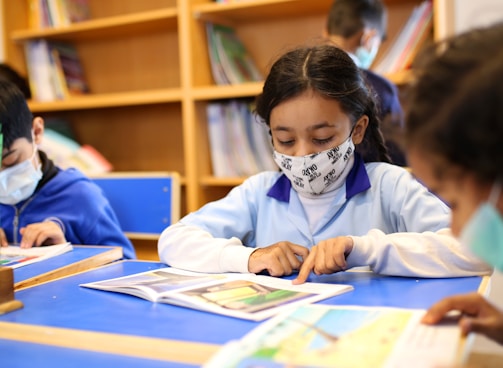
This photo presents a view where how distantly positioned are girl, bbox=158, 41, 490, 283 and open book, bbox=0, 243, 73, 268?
0.90ft

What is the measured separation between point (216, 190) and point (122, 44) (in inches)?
38.6

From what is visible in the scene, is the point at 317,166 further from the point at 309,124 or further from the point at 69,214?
the point at 69,214

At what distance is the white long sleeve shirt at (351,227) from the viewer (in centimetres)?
99

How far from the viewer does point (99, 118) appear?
10.1 feet

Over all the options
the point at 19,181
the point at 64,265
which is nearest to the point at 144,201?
the point at 19,181

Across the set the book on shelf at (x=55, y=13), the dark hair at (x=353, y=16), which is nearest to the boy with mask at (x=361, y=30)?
the dark hair at (x=353, y=16)

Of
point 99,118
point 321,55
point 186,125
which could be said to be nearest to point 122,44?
point 99,118

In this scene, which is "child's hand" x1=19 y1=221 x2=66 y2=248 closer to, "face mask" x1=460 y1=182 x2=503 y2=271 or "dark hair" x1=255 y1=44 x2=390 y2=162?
"dark hair" x1=255 y1=44 x2=390 y2=162

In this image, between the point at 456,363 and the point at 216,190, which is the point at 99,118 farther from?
the point at 456,363

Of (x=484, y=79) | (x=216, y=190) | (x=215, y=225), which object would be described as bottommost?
(x=216, y=190)

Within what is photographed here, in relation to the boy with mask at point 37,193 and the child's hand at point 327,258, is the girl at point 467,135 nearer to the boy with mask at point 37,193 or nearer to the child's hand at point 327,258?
the child's hand at point 327,258

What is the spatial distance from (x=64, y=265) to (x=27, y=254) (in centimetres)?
19

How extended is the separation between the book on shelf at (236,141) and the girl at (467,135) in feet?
5.98

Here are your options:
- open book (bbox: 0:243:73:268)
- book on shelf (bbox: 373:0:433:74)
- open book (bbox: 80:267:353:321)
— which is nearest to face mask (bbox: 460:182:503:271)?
open book (bbox: 80:267:353:321)
